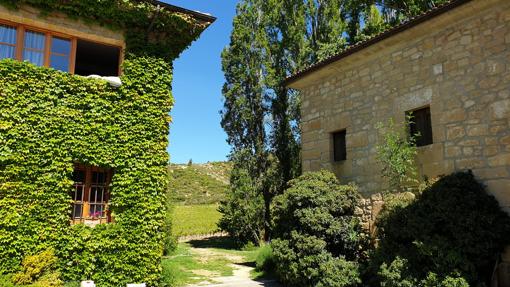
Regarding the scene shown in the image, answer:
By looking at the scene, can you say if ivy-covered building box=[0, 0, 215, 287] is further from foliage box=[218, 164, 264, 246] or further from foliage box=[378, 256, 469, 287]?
foliage box=[218, 164, 264, 246]

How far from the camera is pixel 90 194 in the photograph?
7.69m

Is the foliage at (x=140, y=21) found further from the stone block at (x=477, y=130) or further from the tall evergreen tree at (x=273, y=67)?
the tall evergreen tree at (x=273, y=67)

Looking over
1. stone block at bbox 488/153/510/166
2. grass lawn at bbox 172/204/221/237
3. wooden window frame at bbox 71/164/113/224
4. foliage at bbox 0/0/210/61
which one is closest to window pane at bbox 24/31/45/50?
foliage at bbox 0/0/210/61

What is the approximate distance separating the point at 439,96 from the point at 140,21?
21.2 ft

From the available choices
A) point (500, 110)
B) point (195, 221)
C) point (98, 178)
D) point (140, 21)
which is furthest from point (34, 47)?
point (195, 221)

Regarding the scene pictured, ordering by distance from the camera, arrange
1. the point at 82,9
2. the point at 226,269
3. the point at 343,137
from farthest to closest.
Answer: the point at 226,269 < the point at 343,137 < the point at 82,9

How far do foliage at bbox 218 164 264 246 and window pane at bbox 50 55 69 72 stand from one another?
10475 mm

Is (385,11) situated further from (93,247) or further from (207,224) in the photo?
(207,224)

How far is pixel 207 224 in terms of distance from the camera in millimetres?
26156

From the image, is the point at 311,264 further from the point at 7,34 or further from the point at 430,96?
the point at 7,34

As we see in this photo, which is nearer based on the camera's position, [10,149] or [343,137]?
[10,149]

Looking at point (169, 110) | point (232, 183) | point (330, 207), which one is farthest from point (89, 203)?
point (232, 183)

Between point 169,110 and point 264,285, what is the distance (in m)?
4.70

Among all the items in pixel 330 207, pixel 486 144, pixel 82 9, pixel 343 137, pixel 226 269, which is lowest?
pixel 226 269
